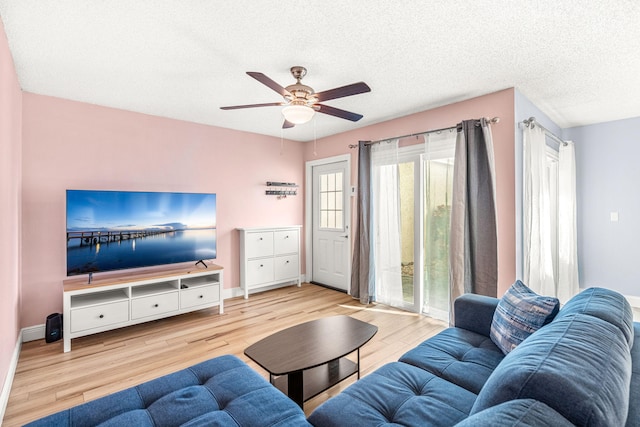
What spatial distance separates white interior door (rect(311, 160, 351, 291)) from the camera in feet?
15.6

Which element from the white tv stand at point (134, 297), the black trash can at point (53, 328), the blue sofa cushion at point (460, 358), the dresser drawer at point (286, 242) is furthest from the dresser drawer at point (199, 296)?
the blue sofa cushion at point (460, 358)

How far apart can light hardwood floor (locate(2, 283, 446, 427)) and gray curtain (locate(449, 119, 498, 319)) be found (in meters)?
0.67

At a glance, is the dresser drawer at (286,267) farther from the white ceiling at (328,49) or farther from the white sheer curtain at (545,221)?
the white sheer curtain at (545,221)

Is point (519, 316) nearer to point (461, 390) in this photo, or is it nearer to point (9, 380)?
point (461, 390)

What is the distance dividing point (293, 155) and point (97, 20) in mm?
3408

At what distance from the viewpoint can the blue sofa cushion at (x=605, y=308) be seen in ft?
4.11

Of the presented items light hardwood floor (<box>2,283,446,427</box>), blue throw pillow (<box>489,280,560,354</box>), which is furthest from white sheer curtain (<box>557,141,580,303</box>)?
blue throw pillow (<box>489,280,560,354</box>)

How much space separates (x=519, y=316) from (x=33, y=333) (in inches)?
164

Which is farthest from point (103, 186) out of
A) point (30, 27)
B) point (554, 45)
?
point (554, 45)

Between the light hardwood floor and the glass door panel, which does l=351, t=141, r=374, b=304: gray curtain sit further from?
the glass door panel

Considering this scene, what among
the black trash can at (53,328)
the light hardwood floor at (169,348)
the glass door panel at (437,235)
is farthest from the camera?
the glass door panel at (437,235)

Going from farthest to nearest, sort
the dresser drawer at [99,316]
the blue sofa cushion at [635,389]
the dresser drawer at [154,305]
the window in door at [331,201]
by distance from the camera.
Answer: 1. the window in door at [331,201]
2. the dresser drawer at [154,305]
3. the dresser drawer at [99,316]
4. the blue sofa cushion at [635,389]

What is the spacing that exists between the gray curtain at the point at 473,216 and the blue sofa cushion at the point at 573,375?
1961mm

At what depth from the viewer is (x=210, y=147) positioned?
13.9ft
